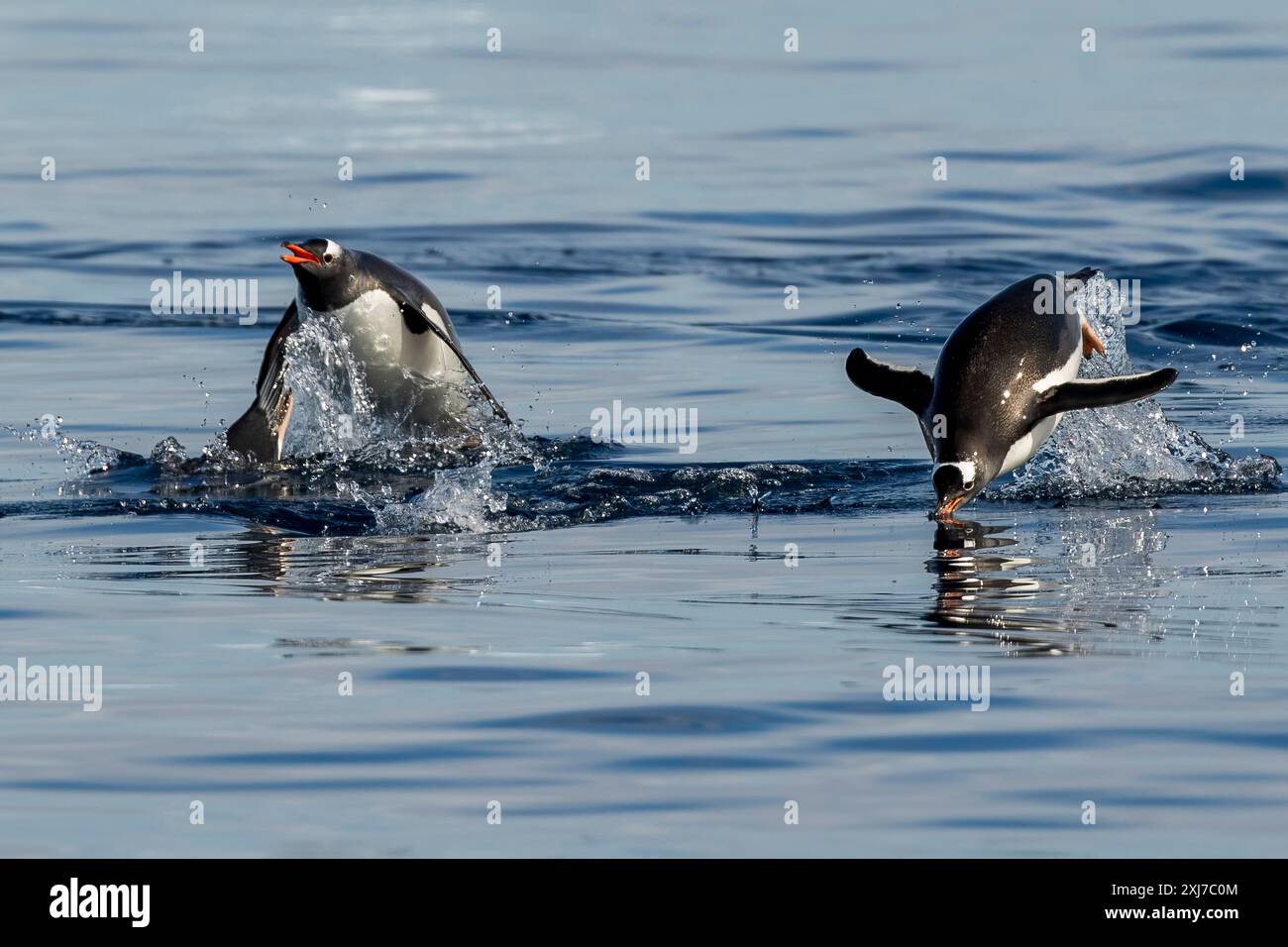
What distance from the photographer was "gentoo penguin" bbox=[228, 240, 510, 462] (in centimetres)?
1182

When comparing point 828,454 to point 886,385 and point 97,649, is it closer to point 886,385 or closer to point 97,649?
point 886,385

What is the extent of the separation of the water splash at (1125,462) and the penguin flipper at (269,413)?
3.60 metres

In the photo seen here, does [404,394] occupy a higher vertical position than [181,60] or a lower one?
lower

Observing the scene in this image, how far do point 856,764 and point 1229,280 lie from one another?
14266mm

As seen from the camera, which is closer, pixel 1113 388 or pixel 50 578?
pixel 50 578

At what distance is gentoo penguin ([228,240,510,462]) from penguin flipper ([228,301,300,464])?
0.01 metres

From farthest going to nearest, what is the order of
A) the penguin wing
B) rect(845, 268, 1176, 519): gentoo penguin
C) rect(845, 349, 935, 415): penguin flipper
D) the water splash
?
the penguin wing
the water splash
rect(845, 349, 935, 415): penguin flipper
rect(845, 268, 1176, 519): gentoo penguin

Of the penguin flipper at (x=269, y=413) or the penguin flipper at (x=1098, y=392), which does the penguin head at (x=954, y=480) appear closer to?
the penguin flipper at (x=1098, y=392)

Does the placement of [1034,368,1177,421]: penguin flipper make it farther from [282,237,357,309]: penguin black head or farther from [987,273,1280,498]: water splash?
[282,237,357,309]: penguin black head

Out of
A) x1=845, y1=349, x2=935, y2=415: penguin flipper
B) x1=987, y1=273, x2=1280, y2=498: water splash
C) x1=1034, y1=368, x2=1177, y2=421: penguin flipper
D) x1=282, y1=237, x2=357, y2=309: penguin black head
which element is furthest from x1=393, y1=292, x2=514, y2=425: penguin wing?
x1=1034, y1=368, x2=1177, y2=421: penguin flipper

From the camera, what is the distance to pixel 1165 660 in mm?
6426

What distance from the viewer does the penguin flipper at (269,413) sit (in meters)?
11.1

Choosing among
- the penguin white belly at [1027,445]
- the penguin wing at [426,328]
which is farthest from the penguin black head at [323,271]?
the penguin white belly at [1027,445]
